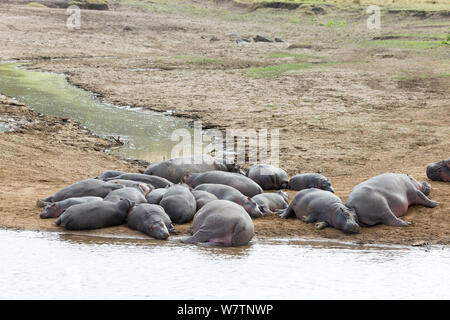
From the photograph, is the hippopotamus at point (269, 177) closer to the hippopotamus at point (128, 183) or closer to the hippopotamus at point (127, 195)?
the hippopotamus at point (128, 183)

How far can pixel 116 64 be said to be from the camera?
2247 cm

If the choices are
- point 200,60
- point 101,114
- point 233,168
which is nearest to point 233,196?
point 233,168

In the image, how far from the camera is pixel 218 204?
259 inches

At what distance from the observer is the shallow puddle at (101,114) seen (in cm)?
1184

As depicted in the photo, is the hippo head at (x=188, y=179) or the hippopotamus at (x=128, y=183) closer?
the hippopotamus at (x=128, y=183)

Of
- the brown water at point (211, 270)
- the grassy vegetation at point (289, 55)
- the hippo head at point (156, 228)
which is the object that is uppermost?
the grassy vegetation at point (289, 55)

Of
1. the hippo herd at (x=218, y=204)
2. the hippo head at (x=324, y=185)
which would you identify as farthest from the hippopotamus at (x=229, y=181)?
the hippo head at (x=324, y=185)

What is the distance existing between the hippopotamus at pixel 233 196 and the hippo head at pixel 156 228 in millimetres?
1209

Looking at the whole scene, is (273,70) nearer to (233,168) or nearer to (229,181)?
(233,168)

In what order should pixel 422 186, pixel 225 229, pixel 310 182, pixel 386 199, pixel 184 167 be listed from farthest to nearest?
pixel 184 167
pixel 310 182
pixel 422 186
pixel 386 199
pixel 225 229

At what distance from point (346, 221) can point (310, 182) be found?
196cm

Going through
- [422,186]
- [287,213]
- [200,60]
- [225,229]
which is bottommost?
[287,213]

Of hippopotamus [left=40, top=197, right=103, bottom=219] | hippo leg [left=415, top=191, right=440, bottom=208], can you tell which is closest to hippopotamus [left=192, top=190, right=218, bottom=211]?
hippopotamus [left=40, top=197, right=103, bottom=219]
